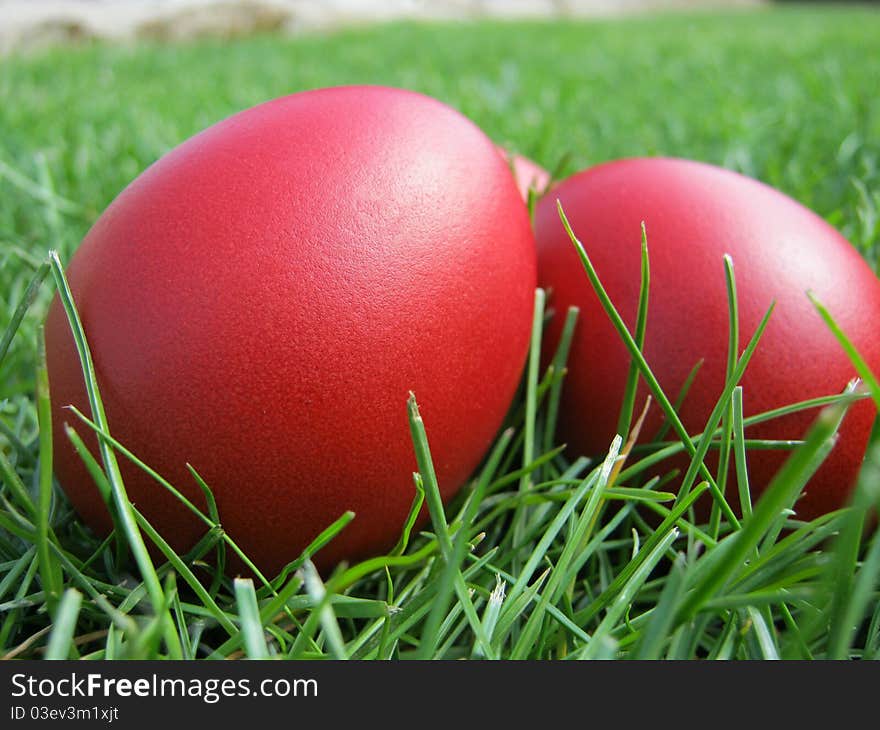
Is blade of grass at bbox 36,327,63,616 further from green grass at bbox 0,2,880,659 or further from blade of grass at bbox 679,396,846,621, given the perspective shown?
blade of grass at bbox 679,396,846,621

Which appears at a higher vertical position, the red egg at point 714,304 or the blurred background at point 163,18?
the blurred background at point 163,18

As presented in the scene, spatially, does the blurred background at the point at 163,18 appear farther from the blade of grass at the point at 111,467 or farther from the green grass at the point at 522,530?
the blade of grass at the point at 111,467

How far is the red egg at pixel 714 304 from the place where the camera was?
0.75 m

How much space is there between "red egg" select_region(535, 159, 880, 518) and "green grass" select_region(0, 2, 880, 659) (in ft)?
0.08

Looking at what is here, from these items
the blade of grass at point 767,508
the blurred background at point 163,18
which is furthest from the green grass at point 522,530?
the blurred background at point 163,18

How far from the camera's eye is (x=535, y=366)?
83 cm

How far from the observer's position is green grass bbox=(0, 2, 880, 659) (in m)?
0.53

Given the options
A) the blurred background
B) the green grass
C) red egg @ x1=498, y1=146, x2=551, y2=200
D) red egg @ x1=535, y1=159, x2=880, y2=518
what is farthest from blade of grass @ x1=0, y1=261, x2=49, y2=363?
the blurred background

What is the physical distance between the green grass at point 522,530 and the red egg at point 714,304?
0.03 metres

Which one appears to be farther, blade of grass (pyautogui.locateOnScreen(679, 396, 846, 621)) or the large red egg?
the large red egg

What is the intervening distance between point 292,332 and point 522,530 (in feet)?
0.96
